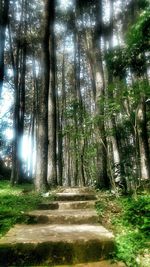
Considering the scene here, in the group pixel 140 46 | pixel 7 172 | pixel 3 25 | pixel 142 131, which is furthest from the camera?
pixel 7 172

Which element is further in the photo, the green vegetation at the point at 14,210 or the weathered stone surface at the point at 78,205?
the weathered stone surface at the point at 78,205

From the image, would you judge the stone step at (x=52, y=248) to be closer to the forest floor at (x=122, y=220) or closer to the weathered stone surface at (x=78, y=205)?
the forest floor at (x=122, y=220)

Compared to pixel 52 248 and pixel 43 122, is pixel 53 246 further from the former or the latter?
pixel 43 122

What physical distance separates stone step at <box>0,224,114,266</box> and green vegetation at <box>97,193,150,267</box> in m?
0.24

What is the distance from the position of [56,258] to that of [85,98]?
938 inches

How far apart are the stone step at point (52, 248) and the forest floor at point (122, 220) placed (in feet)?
0.88

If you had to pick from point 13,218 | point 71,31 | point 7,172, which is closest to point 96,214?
point 13,218

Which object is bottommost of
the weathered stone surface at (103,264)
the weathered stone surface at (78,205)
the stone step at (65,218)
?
the weathered stone surface at (103,264)

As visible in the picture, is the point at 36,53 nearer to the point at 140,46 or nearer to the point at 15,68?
the point at 15,68

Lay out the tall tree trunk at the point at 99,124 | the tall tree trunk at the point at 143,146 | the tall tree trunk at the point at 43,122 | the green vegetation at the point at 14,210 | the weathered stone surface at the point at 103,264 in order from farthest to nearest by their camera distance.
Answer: the tall tree trunk at the point at 143,146 < the tall tree trunk at the point at 99,124 < the tall tree trunk at the point at 43,122 < the green vegetation at the point at 14,210 < the weathered stone surface at the point at 103,264

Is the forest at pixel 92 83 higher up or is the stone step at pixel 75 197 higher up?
the forest at pixel 92 83

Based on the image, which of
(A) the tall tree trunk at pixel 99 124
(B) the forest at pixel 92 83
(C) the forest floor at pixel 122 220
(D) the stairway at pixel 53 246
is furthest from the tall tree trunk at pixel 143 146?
(D) the stairway at pixel 53 246

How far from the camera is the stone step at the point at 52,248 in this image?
4117mm

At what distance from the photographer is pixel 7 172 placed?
85.0ft
